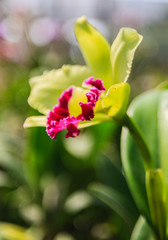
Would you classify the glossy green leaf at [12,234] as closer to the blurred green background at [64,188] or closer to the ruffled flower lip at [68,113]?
the blurred green background at [64,188]

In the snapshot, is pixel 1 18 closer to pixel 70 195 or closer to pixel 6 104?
pixel 6 104

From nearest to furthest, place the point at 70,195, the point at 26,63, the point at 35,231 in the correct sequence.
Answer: the point at 35,231 < the point at 70,195 < the point at 26,63

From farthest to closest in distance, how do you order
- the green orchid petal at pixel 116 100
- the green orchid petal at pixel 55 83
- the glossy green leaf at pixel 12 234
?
the glossy green leaf at pixel 12 234 < the green orchid petal at pixel 55 83 < the green orchid petal at pixel 116 100

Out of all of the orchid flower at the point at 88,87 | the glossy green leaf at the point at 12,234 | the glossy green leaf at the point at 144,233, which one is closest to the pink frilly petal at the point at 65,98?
the orchid flower at the point at 88,87

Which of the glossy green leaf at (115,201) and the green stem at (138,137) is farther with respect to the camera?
the glossy green leaf at (115,201)

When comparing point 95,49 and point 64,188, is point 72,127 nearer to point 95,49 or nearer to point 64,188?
point 95,49

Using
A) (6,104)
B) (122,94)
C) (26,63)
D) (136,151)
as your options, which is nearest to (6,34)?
(26,63)

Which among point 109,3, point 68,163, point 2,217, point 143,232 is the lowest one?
point 109,3
